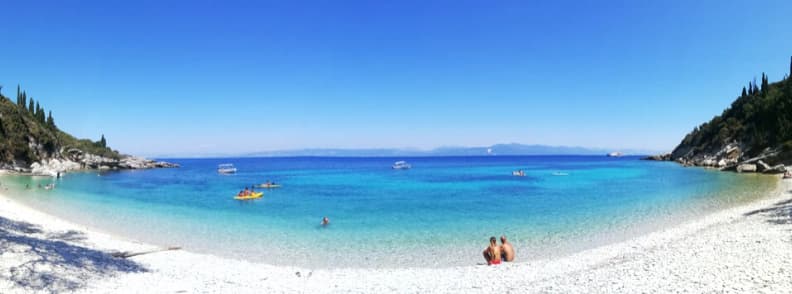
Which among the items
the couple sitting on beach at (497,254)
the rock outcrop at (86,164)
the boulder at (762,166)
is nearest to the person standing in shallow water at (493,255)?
the couple sitting on beach at (497,254)

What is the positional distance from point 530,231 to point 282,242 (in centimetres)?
1220

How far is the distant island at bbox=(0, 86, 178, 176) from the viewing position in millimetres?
68188

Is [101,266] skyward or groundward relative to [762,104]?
groundward

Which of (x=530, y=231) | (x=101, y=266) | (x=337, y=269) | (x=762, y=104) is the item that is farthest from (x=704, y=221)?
(x=762, y=104)

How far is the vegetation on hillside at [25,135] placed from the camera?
68.2m

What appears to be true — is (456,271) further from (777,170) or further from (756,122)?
(756,122)

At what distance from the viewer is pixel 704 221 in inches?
785

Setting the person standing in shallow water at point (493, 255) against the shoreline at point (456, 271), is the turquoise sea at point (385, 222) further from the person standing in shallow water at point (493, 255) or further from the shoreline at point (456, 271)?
the shoreline at point (456, 271)

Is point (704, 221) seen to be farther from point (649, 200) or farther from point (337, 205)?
point (337, 205)

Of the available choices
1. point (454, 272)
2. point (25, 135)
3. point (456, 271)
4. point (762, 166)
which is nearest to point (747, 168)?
point (762, 166)

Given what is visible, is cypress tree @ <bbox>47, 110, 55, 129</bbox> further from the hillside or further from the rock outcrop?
the hillside

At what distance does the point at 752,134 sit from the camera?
69.6 meters

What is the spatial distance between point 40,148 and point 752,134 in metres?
131

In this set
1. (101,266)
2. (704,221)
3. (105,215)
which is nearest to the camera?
(101,266)
